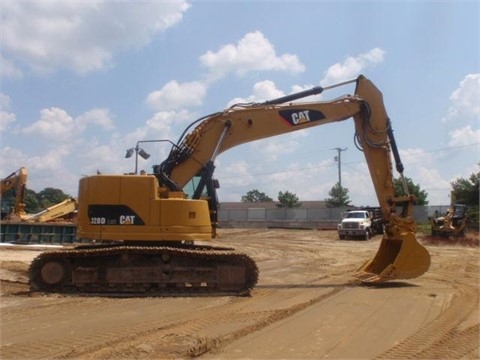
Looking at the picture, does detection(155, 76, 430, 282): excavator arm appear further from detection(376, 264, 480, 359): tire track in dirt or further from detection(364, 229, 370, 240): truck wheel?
detection(364, 229, 370, 240): truck wheel

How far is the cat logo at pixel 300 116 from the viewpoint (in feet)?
43.2

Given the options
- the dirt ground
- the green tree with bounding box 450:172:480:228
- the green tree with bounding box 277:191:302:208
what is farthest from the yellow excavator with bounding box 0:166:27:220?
the green tree with bounding box 277:191:302:208

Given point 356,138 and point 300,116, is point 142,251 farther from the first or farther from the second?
point 356,138

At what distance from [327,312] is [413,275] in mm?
4158

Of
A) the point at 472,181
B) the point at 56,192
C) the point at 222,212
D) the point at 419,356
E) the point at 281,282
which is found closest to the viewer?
the point at 419,356

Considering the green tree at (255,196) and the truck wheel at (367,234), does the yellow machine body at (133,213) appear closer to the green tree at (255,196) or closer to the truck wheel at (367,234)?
the truck wheel at (367,234)

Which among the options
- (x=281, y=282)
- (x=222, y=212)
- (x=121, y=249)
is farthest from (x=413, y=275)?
(x=222, y=212)

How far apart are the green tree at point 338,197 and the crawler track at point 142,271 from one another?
62.6m

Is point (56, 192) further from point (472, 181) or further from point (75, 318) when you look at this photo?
point (75, 318)

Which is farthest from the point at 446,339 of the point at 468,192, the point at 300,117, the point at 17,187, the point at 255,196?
the point at 255,196

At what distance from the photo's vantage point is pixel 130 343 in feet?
21.8

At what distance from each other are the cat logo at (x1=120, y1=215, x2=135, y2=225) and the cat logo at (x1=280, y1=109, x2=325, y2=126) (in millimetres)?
4688

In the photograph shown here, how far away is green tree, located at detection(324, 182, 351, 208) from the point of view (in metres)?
72.9

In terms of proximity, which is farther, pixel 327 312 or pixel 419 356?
pixel 327 312
